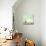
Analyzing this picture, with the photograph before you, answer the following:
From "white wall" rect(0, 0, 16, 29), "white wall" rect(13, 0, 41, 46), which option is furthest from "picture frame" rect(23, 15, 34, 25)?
"white wall" rect(0, 0, 16, 29)

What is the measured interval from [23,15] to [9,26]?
53.7 inches

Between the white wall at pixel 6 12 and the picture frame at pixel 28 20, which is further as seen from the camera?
the picture frame at pixel 28 20

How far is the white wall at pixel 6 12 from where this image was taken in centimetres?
401

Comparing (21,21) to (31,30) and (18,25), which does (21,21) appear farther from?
(31,30)

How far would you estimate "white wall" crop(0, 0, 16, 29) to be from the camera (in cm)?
401

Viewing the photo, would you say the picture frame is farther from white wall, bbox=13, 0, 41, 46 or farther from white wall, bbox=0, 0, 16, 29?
white wall, bbox=0, 0, 16, 29

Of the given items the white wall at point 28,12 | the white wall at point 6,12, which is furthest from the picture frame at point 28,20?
the white wall at point 6,12

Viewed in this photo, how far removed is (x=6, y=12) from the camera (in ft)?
13.2

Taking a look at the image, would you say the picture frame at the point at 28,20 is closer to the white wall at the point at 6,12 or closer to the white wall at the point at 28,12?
the white wall at the point at 28,12

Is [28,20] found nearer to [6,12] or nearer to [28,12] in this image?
[28,12]

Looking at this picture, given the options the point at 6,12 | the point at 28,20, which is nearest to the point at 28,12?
the point at 28,20

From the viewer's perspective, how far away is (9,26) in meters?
4.08

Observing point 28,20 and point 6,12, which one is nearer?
point 6,12

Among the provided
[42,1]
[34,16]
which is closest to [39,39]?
[34,16]
